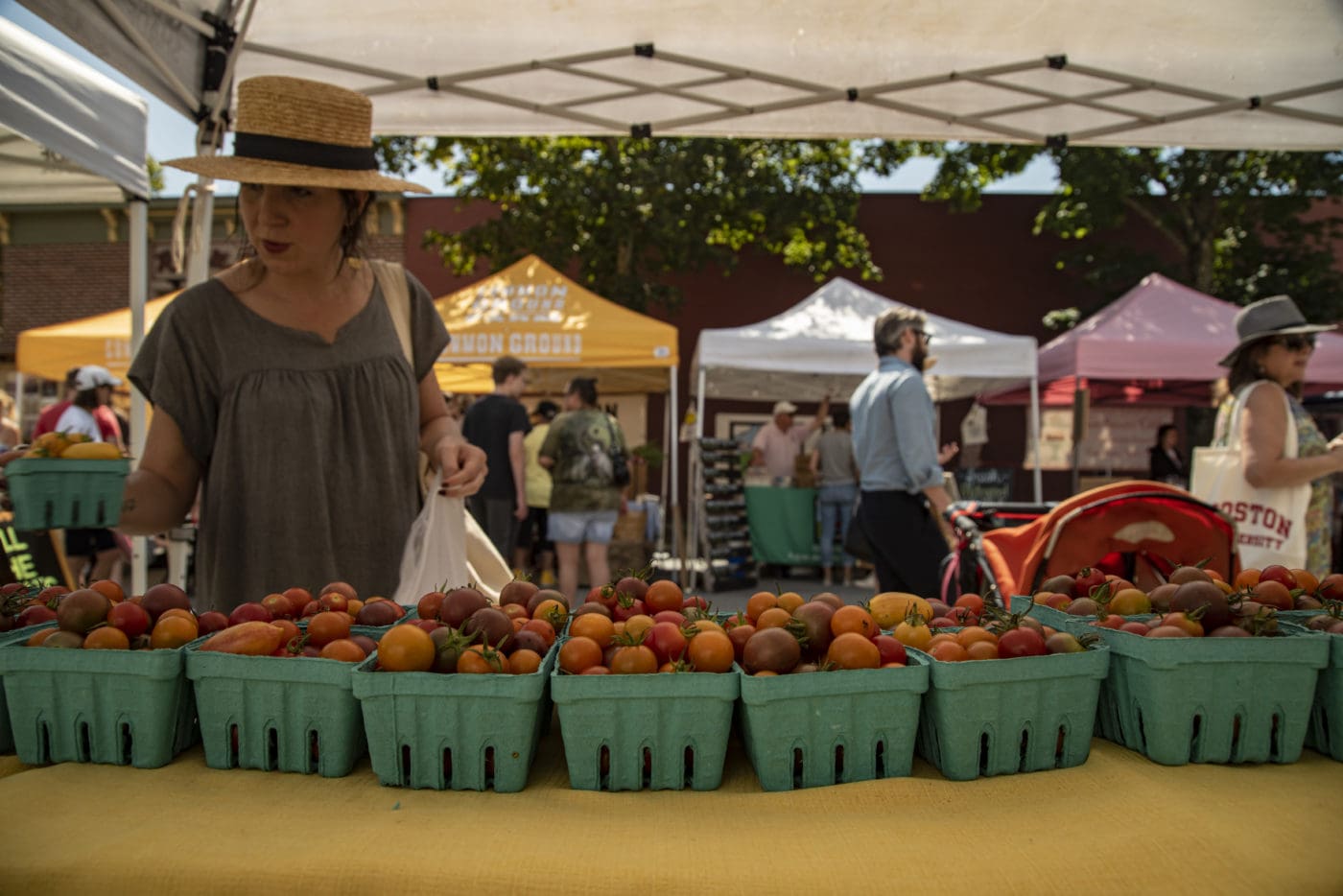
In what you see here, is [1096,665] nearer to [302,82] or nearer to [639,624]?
[639,624]

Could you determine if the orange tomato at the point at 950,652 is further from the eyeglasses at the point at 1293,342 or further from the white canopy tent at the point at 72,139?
the white canopy tent at the point at 72,139

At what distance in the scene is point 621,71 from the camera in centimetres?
442

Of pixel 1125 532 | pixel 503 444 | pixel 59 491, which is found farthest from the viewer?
pixel 503 444

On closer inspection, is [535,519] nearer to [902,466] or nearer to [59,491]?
[902,466]

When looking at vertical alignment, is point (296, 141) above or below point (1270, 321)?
above

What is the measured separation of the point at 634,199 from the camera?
49.1ft

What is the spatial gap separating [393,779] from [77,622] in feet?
2.00

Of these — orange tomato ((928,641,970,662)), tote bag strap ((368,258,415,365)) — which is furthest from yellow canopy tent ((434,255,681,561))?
orange tomato ((928,641,970,662))

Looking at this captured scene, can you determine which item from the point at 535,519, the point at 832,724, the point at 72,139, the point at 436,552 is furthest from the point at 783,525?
the point at 832,724

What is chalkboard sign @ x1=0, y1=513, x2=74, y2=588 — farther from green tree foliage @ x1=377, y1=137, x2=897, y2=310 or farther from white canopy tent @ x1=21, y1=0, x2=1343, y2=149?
green tree foliage @ x1=377, y1=137, x2=897, y2=310

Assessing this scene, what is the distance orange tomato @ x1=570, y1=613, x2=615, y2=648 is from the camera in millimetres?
1518

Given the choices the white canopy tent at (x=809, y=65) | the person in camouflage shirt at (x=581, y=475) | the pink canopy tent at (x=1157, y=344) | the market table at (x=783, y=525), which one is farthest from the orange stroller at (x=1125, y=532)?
the market table at (x=783, y=525)

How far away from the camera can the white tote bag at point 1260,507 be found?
3596 mm

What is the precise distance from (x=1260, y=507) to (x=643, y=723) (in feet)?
10.6
